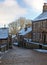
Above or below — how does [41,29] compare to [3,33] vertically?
above

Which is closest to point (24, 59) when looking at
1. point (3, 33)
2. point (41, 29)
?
point (41, 29)

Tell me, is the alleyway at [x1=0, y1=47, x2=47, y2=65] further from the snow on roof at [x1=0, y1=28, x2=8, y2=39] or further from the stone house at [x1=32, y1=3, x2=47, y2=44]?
the snow on roof at [x1=0, y1=28, x2=8, y2=39]

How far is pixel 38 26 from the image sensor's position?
58.5 m

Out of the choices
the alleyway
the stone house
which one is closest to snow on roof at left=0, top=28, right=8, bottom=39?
the stone house

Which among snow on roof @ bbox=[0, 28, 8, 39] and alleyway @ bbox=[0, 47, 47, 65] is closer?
alleyway @ bbox=[0, 47, 47, 65]

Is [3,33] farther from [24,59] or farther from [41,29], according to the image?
[24,59]

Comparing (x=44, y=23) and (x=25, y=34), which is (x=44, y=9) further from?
(x=25, y=34)

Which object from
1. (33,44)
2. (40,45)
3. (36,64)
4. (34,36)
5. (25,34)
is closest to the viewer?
(36,64)

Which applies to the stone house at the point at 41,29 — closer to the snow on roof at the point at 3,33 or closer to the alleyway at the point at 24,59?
the snow on roof at the point at 3,33

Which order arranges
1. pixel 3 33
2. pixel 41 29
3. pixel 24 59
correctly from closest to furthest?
pixel 24 59
pixel 41 29
pixel 3 33

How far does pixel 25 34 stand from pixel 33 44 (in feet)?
56.0

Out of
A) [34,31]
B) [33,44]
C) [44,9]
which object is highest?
[44,9]

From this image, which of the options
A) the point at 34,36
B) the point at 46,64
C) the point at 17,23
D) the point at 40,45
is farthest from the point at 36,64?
the point at 17,23

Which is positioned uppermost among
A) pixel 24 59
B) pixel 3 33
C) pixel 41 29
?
pixel 41 29
